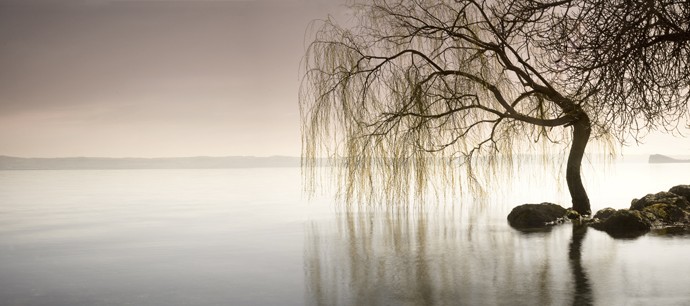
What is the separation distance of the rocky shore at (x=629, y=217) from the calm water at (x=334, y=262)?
52cm

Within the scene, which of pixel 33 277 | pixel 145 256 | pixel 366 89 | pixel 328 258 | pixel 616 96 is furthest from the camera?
pixel 366 89

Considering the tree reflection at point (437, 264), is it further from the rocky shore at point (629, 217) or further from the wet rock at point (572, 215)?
the wet rock at point (572, 215)

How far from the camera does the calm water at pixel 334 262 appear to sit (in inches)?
303

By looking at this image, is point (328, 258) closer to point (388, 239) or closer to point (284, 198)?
point (388, 239)

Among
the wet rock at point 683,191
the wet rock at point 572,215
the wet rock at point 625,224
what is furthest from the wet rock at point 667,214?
the wet rock at point 683,191

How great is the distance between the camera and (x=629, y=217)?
1330 cm

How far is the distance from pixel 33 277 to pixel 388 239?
5854 mm

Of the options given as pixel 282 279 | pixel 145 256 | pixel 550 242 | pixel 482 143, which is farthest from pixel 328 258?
pixel 482 143

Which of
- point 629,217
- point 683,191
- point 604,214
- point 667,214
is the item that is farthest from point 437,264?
point 683,191

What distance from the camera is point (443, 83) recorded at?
1514 centimetres

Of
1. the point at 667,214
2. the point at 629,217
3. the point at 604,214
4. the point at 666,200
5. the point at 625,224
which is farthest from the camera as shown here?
the point at 666,200

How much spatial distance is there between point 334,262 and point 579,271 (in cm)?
339

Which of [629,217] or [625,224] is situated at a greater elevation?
[629,217]

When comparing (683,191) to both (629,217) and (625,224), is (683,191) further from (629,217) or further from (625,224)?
(625,224)
